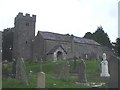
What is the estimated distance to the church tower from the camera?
229 ft

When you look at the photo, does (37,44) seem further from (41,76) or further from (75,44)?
(41,76)

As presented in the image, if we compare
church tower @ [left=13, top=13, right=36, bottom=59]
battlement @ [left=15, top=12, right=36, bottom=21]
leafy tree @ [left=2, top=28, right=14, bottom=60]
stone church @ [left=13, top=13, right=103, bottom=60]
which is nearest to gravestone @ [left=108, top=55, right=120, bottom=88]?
stone church @ [left=13, top=13, right=103, bottom=60]

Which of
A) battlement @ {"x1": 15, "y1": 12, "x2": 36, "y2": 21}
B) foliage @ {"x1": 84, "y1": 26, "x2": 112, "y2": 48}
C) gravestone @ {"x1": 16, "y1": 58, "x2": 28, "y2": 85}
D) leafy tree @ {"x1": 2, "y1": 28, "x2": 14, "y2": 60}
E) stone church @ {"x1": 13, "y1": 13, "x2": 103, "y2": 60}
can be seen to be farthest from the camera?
foliage @ {"x1": 84, "y1": 26, "x2": 112, "y2": 48}

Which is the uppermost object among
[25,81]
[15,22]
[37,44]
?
[15,22]

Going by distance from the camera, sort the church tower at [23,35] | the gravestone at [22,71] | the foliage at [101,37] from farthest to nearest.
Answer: the foliage at [101,37] → the church tower at [23,35] → the gravestone at [22,71]

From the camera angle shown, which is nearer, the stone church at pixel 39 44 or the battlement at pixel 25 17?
the stone church at pixel 39 44

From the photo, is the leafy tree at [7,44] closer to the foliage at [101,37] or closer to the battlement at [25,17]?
the battlement at [25,17]

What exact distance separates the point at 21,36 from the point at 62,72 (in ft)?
156

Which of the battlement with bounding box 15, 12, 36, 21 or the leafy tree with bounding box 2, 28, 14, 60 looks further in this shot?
the leafy tree with bounding box 2, 28, 14, 60

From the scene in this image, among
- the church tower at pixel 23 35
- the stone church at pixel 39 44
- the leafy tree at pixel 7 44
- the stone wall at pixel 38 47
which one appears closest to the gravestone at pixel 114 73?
the stone church at pixel 39 44

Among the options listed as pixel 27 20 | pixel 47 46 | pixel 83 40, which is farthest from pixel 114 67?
pixel 83 40

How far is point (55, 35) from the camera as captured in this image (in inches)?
2867

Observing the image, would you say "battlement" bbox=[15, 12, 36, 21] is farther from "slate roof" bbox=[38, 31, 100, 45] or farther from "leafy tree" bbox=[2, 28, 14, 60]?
"leafy tree" bbox=[2, 28, 14, 60]

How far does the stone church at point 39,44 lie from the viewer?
6769cm
